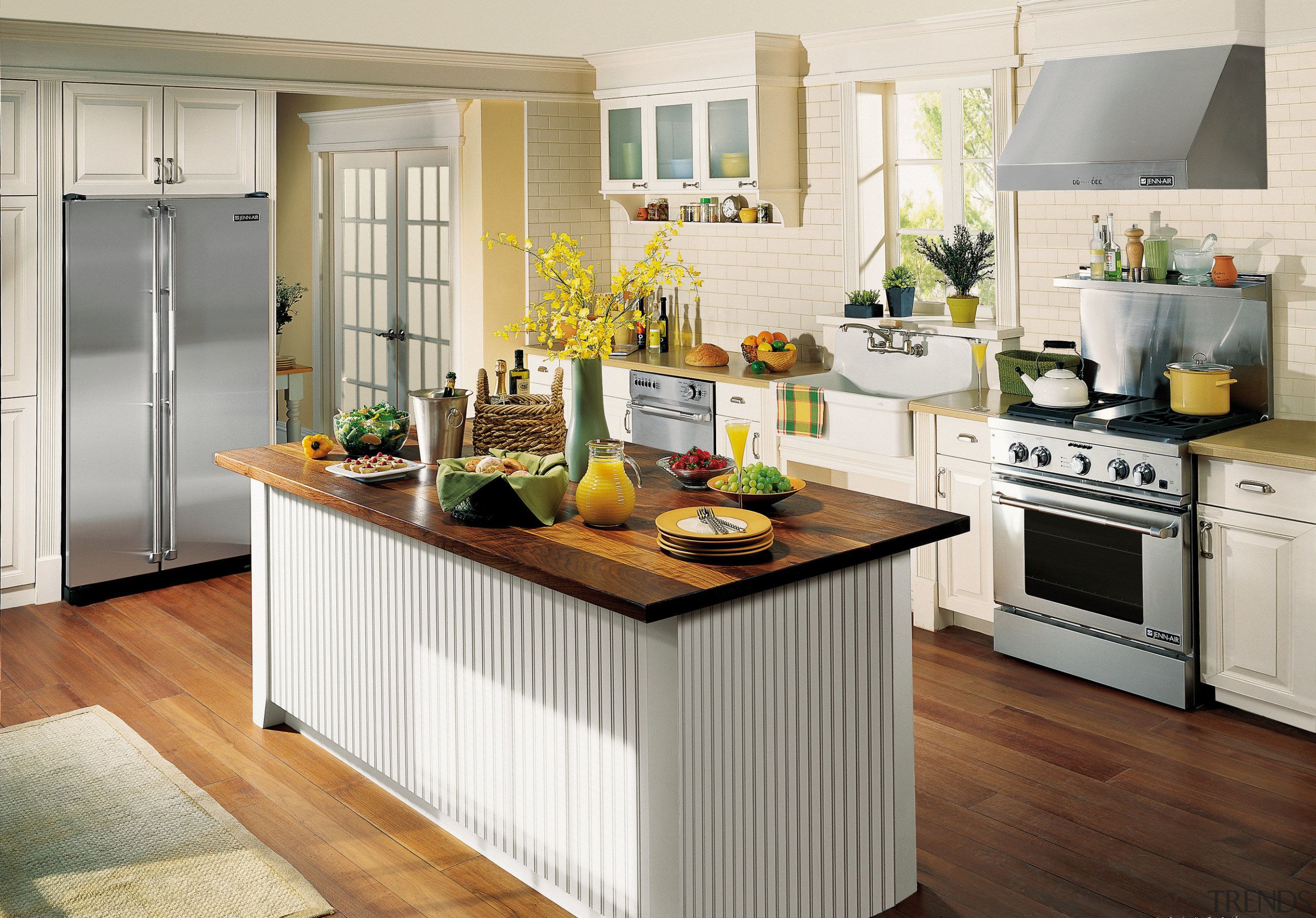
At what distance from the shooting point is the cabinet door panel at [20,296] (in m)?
5.52

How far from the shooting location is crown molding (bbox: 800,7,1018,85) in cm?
540

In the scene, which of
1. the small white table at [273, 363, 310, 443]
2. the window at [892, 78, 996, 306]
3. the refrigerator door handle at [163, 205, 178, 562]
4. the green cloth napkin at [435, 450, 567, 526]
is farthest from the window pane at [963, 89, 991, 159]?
the small white table at [273, 363, 310, 443]

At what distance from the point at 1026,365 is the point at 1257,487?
127cm

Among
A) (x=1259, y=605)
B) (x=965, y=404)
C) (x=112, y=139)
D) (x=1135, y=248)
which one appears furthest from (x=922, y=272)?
(x=112, y=139)

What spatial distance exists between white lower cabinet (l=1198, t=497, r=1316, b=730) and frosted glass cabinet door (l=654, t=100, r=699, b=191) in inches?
134

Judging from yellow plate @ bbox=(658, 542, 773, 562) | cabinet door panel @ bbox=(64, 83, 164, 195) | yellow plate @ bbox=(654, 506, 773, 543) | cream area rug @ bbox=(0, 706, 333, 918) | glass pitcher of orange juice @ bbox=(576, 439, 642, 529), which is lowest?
cream area rug @ bbox=(0, 706, 333, 918)

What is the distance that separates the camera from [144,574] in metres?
6.16

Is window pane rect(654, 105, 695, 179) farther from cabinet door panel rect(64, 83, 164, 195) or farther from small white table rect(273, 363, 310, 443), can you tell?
small white table rect(273, 363, 310, 443)

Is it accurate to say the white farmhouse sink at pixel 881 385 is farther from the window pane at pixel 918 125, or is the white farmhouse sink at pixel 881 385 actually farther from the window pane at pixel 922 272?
the window pane at pixel 918 125

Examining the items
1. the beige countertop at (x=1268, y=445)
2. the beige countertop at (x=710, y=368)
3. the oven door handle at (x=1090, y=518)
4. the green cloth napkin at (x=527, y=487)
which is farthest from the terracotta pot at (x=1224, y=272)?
the green cloth napkin at (x=527, y=487)

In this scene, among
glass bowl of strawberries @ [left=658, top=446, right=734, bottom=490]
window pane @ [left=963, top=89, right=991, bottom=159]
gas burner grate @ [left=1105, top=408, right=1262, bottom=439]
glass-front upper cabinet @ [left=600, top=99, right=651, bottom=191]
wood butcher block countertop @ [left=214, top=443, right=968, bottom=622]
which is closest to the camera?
wood butcher block countertop @ [left=214, top=443, right=968, bottom=622]

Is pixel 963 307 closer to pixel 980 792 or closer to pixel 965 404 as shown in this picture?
pixel 965 404

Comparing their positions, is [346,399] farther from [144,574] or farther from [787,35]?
[787,35]

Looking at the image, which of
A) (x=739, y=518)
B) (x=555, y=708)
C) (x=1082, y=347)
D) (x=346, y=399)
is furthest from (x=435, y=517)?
(x=346, y=399)
